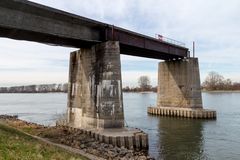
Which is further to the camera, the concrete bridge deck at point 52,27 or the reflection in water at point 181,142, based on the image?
the concrete bridge deck at point 52,27

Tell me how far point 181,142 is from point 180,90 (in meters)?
21.6

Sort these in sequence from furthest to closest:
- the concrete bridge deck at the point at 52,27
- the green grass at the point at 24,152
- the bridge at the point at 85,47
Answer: the bridge at the point at 85,47 → the concrete bridge deck at the point at 52,27 → the green grass at the point at 24,152

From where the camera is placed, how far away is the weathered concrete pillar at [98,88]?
2369 centimetres

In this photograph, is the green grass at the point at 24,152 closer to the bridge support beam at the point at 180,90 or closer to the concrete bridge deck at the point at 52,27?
the concrete bridge deck at the point at 52,27

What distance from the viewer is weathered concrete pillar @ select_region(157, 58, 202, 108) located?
142 ft

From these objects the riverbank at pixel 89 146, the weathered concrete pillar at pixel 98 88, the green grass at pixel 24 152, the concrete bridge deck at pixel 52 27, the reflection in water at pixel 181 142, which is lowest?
the reflection in water at pixel 181 142

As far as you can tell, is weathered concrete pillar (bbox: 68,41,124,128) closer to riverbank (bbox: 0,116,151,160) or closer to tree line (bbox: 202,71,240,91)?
riverbank (bbox: 0,116,151,160)

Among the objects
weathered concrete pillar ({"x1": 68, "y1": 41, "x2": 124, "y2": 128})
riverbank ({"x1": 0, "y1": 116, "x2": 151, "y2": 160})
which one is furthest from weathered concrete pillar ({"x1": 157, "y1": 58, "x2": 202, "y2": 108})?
riverbank ({"x1": 0, "y1": 116, "x2": 151, "y2": 160})

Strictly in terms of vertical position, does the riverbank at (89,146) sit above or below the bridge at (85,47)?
below

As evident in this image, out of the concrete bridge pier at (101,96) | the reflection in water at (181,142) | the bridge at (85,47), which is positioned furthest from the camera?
the concrete bridge pier at (101,96)

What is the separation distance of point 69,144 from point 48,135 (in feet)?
13.2

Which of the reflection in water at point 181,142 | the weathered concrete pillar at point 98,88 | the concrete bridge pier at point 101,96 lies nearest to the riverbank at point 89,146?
the concrete bridge pier at point 101,96

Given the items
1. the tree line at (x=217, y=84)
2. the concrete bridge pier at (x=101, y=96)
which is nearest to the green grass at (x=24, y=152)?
the concrete bridge pier at (x=101, y=96)

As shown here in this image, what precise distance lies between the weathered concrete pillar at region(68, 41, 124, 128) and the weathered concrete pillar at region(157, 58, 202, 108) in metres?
20.7
